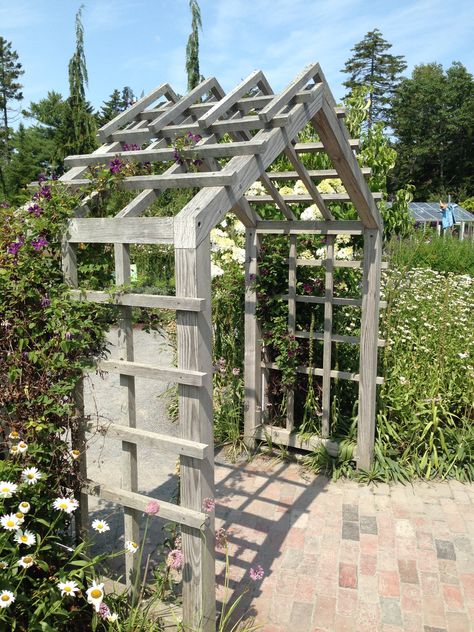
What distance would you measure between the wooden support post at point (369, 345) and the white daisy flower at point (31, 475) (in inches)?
90.9

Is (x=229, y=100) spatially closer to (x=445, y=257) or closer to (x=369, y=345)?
(x=369, y=345)

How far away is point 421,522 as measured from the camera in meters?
3.22

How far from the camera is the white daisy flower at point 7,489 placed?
1.87m

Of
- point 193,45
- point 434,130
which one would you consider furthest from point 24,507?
point 434,130

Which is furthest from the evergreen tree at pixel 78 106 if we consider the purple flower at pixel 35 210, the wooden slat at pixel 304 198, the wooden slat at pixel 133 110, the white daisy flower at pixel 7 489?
the white daisy flower at pixel 7 489

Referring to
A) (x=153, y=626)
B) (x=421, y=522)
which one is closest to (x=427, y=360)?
(x=421, y=522)

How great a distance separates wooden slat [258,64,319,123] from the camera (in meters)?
2.21

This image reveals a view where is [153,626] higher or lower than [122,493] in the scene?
lower

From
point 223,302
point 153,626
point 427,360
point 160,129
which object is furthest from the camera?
point 223,302

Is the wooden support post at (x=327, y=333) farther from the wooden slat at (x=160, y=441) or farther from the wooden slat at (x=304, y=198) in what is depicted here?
the wooden slat at (x=160, y=441)

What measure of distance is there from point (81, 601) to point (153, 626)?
327 millimetres

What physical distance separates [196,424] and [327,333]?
202 centimetres

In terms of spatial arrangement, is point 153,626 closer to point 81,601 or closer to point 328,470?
point 81,601

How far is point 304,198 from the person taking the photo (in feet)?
12.3
